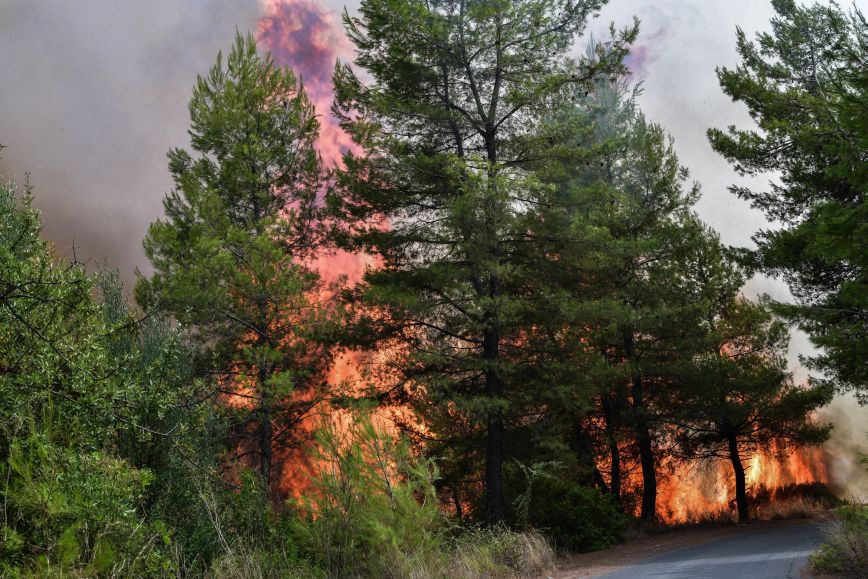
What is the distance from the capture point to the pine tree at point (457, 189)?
14516 mm

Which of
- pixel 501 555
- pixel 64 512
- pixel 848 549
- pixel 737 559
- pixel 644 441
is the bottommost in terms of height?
pixel 737 559

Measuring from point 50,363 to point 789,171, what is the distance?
16924mm

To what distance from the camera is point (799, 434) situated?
21.1m

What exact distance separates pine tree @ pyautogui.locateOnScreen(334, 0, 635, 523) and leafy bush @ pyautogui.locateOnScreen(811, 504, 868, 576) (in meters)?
→ 6.26

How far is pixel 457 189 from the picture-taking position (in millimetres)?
14734

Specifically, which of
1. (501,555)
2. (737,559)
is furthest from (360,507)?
(737,559)

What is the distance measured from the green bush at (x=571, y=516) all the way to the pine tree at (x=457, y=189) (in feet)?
4.35

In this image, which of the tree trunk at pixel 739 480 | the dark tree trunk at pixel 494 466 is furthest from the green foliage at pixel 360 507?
the tree trunk at pixel 739 480

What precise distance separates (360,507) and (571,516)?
8.91 m

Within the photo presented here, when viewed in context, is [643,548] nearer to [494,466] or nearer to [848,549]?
[494,466]

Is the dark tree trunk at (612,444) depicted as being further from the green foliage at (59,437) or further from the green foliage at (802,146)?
the green foliage at (59,437)

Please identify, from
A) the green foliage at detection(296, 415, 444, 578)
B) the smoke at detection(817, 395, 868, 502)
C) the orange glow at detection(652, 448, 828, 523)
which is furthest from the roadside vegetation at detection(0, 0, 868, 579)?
the smoke at detection(817, 395, 868, 502)

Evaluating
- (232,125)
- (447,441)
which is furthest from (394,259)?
(232,125)

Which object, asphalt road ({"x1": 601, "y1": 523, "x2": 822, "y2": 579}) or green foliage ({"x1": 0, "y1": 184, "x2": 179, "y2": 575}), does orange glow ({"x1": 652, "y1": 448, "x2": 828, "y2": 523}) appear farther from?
green foliage ({"x1": 0, "y1": 184, "x2": 179, "y2": 575})
